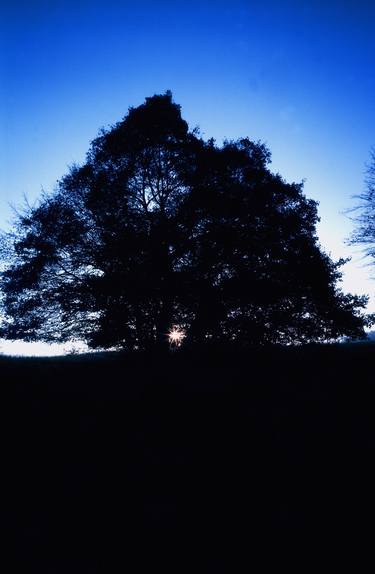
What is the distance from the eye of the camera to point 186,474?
350cm

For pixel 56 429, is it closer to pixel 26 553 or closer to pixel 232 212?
pixel 26 553

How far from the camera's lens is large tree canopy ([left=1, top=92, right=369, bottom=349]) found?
14039mm

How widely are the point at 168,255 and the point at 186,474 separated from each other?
11.8 metres

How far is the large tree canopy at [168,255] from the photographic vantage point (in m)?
14.0

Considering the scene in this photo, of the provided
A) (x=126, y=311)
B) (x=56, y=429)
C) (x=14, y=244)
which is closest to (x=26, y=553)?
(x=56, y=429)

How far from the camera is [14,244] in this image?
14.9 m

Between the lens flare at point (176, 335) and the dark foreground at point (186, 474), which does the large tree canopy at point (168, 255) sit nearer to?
the lens flare at point (176, 335)

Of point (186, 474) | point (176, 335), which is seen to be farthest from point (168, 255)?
point (186, 474)

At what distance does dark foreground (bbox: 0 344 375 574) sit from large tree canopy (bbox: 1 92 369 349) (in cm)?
796

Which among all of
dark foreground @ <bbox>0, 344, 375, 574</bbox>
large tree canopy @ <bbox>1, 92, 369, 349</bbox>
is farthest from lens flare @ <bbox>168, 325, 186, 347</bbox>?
dark foreground @ <bbox>0, 344, 375, 574</bbox>

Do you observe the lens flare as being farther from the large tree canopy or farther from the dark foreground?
the dark foreground

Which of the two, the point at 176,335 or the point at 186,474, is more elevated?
the point at 176,335

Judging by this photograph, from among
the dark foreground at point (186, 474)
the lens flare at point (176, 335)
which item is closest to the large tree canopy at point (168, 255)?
the lens flare at point (176, 335)

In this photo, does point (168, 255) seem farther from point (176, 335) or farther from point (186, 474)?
point (186, 474)
